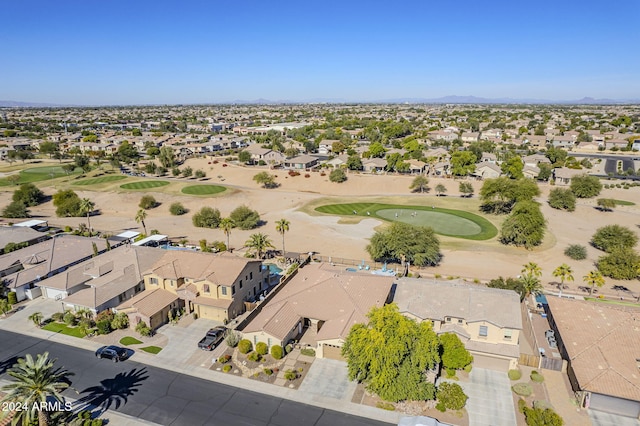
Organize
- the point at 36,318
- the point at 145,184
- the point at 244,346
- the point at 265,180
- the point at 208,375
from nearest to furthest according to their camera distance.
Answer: the point at 208,375
the point at 244,346
the point at 36,318
the point at 265,180
the point at 145,184

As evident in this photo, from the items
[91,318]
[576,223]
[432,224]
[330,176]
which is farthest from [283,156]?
[91,318]

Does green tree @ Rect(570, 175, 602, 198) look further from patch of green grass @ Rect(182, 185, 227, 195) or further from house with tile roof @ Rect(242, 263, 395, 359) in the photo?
patch of green grass @ Rect(182, 185, 227, 195)

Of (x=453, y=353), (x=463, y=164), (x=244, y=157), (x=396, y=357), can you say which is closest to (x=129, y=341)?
(x=396, y=357)

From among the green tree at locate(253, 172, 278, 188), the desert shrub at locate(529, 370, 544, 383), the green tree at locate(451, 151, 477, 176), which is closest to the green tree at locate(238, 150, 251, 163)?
the green tree at locate(253, 172, 278, 188)

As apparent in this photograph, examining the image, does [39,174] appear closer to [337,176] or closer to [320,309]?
[337,176]

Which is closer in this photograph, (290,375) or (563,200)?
(290,375)

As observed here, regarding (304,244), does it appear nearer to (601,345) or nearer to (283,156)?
(601,345)
